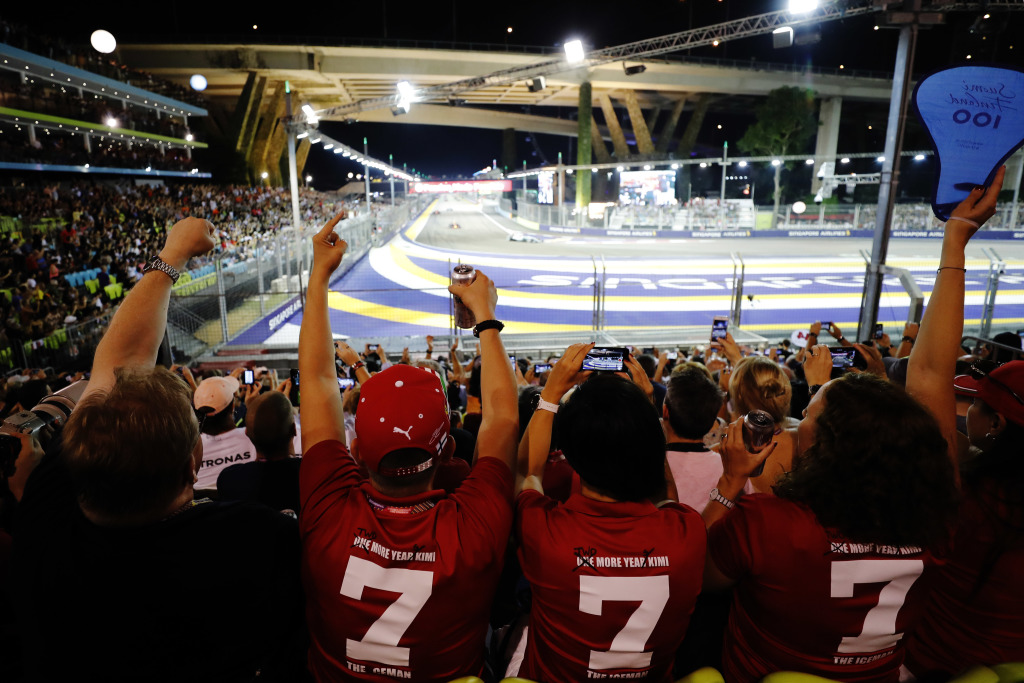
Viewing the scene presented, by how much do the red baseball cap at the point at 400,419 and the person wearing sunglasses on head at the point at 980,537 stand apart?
1.64m

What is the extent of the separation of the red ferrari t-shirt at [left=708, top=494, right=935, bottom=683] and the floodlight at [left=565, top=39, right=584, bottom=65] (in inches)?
784

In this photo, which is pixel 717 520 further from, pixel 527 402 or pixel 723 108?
pixel 723 108

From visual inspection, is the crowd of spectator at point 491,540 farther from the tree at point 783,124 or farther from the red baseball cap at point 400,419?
the tree at point 783,124

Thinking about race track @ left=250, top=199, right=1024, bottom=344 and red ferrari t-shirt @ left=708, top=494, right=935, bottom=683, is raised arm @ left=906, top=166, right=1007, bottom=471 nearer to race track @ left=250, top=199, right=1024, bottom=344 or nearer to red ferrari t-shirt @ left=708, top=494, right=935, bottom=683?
red ferrari t-shirt @ left=708, top=494, right=935, bottom=683

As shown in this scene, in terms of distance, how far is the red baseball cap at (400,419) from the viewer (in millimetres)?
1454

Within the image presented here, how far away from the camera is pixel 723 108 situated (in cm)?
4738

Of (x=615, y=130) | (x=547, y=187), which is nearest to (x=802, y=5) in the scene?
(x=615, y=130)

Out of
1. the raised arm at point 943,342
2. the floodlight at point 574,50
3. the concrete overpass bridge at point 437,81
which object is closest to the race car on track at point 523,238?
the concrete overpass bridge at point 437,81

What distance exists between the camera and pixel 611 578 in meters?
1.46

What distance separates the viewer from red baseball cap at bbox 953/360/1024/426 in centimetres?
175

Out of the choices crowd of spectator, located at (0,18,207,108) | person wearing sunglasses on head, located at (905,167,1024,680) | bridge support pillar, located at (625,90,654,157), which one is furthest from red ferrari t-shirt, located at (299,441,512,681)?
bridge support pillar, located at (625,90,654,157)

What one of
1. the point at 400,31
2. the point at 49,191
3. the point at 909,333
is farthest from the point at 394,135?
the point at 909,333

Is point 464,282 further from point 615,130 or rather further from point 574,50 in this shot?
point 615,130

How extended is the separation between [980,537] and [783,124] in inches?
1679
